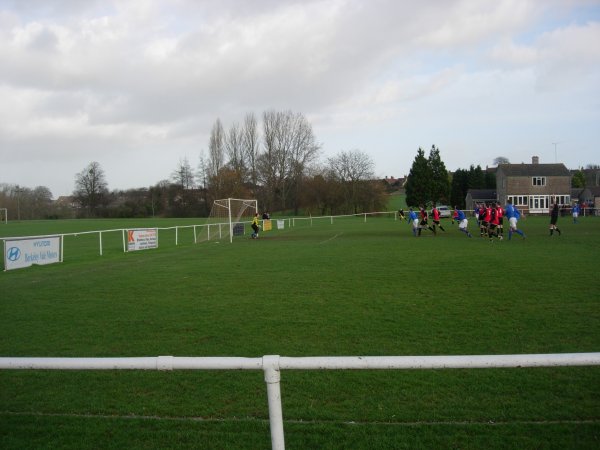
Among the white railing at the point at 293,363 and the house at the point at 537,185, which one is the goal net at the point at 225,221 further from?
the house at the point at 537,185

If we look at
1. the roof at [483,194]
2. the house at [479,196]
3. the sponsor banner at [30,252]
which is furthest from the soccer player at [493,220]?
the roof at [483,194]

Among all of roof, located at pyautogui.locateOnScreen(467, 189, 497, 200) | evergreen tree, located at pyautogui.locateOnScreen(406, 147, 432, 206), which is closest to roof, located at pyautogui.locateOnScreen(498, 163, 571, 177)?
roof, located at pyautogui.locateOnScreen(467, 189, 497, 200)

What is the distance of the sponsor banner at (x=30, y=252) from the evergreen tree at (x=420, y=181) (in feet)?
202

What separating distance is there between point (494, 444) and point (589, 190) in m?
88.2

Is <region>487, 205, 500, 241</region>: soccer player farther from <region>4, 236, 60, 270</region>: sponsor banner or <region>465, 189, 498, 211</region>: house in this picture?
<region>465, 189, 498, 211</region>: house

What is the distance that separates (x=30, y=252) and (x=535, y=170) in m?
70.5

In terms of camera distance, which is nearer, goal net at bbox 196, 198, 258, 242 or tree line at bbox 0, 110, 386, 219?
goal net at bbox 196, 198, 258, 242

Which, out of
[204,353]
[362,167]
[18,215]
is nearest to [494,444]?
[204,353]

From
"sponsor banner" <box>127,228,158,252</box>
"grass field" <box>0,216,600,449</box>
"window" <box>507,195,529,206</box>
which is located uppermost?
"window" <box>507,195,529,206</box>

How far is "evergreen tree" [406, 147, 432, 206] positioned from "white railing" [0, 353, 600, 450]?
7316cm

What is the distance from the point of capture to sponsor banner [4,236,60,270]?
15.9 m

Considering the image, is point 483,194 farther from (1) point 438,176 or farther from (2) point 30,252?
(2) point 30,252

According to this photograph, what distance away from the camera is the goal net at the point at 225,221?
31.2 meters

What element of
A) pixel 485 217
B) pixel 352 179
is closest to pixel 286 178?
pixel 352 179
